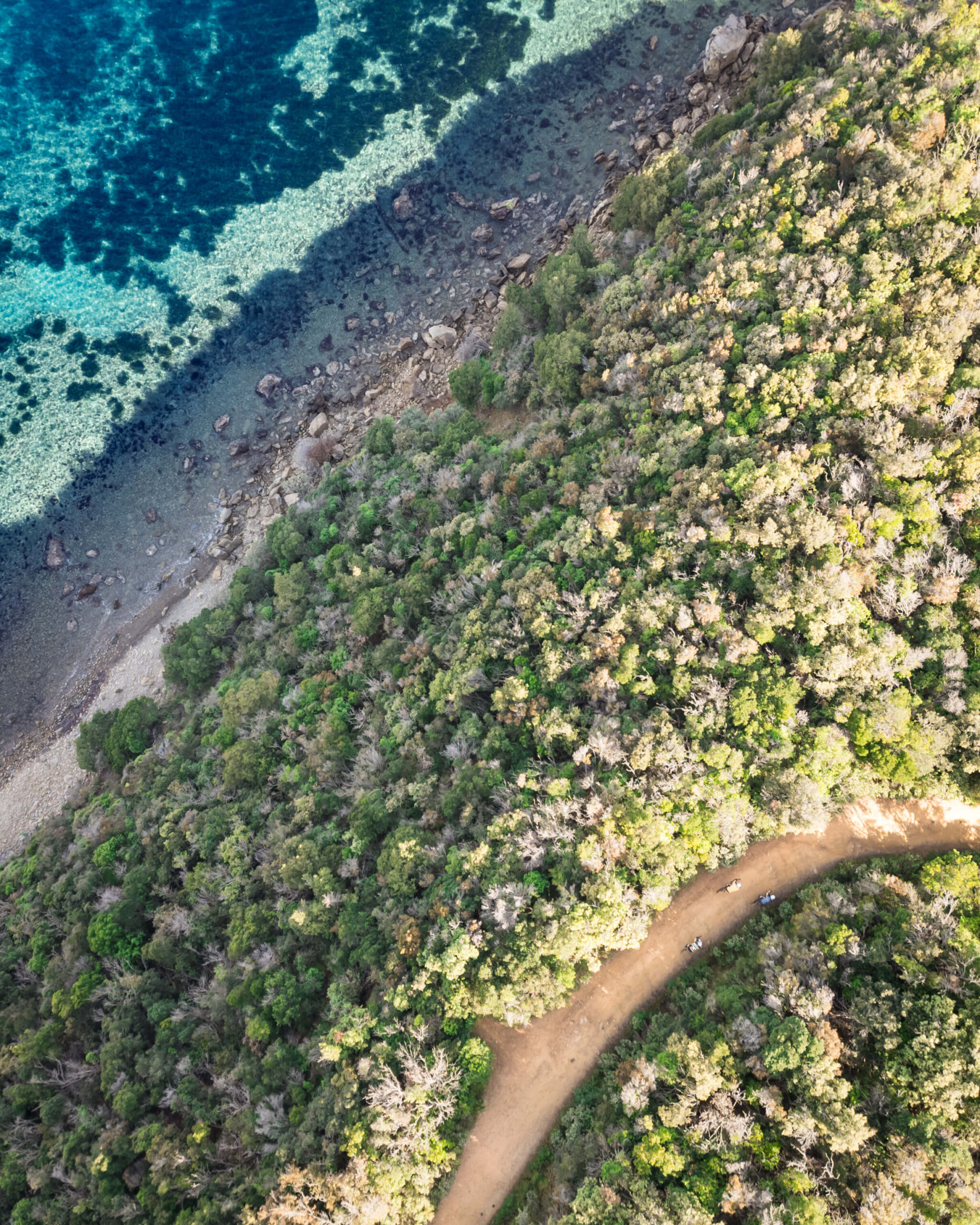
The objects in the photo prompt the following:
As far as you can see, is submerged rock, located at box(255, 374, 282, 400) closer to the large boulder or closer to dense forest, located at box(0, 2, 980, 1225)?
dense forest, located at box(0, 2, 980, 1225)

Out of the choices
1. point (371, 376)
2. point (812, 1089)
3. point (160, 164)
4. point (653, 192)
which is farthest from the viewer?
point (371, 376)

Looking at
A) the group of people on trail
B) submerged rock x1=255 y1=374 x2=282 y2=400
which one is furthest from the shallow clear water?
the group of people on trail

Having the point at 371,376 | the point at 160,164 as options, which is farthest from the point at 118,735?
the point at 160,164

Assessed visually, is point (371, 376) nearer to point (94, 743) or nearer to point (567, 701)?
point (94, 743)

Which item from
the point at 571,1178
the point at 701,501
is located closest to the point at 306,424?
the point at 701,501

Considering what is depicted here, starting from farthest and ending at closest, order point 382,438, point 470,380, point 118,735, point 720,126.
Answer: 1. point 382,438
2. point 118,735
3. point 470,380
4. point 720,126

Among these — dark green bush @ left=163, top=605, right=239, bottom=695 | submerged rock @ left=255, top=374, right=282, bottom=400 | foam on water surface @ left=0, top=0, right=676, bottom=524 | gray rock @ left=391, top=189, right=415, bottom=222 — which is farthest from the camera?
submerged rock @ left=255, top=374, right=282, bottom=400

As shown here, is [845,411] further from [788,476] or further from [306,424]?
[306,424]
